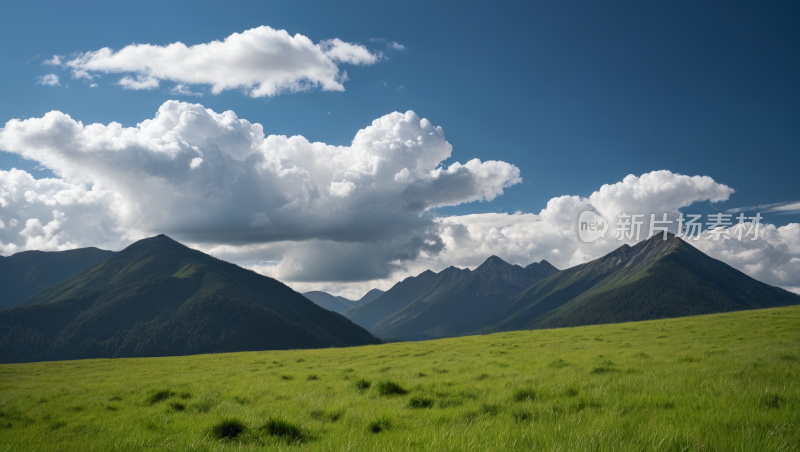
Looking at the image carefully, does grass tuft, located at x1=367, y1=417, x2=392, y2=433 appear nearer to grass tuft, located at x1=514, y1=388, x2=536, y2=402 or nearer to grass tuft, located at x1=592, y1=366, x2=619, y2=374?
grass tuft, located at x1=514, y1=388, x2=536, y2=402

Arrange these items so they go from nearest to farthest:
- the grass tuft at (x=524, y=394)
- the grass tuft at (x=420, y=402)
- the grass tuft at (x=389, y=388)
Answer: the grass tuft at (x=524, y=394), the grass tuft at (x=420, y=402), the grass tuft at (x=389, y=388)

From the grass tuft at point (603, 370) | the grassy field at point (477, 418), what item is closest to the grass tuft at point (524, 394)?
the grassy field at point (477, 418)

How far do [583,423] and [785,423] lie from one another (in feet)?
11.2

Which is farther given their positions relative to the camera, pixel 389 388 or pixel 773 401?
pixel 389 388

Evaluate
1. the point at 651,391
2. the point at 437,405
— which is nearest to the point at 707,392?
the point at 651,391

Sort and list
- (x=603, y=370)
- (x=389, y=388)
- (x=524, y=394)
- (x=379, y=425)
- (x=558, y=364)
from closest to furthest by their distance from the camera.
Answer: (x=379, y=425), (x=524, y=394), (x=389, y=388), (x=603, y=370), (x=558, y=364)

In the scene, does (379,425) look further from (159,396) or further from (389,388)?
(159,396)

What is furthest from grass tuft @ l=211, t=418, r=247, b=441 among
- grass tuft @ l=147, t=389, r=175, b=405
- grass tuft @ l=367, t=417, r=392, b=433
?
grass tuft @ l=147, t=389, r=175, b=405

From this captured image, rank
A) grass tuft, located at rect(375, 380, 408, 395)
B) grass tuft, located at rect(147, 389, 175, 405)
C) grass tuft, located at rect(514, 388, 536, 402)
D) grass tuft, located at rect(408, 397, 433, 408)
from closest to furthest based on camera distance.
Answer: grass tuft, located at rect(514, 388, 536, 402)
grass tuft, located at rect(408, 397, 433, 408)
grass tuft, located at rect(375, 380, 408, 395)
grass tuft, located at rect(147, 389, 175, 405)

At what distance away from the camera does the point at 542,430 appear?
726cm

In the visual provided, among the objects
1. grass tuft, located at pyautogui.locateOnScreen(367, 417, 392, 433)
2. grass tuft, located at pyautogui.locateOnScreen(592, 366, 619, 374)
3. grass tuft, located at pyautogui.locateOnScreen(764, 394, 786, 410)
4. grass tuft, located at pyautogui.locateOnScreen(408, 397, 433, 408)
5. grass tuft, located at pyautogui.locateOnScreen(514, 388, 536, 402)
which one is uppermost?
grass tuft, located at pyautogui.locateOnScreen(764, 394, 786, 410)

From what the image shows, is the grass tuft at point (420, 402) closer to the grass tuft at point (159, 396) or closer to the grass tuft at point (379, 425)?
the grass tuft at point (379, 425)

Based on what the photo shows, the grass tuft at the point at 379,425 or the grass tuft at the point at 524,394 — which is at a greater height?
the grass tuft at the point at 379,425

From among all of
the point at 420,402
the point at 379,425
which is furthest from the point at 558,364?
the point at 379,425
